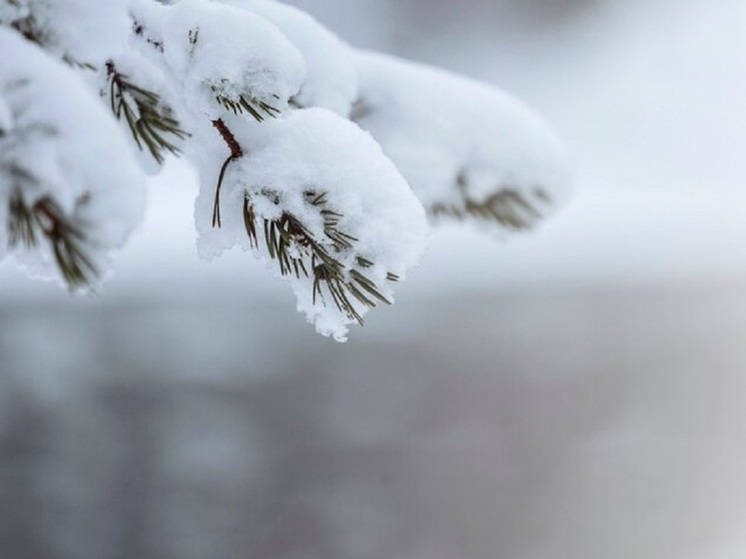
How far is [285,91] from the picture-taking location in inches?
22.6

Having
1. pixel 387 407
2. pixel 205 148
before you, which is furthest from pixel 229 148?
pixel 387 407

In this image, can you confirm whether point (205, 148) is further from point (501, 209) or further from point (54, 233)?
point (501, 209)

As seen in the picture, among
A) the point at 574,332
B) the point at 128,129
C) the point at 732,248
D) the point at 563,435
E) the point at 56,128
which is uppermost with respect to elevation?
the point at 732,248

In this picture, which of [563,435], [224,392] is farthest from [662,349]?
[224,392]

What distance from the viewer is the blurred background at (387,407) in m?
2.92

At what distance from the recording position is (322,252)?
559 millimetres

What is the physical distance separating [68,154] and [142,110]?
0.55 feet

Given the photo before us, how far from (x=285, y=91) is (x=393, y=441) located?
280cm

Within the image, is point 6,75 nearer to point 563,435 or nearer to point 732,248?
point 563,435

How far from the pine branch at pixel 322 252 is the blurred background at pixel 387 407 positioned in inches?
92.8

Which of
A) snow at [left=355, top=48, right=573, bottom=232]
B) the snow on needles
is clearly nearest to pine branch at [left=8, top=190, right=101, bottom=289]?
the snow on needles

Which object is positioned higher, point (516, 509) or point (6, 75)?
point (516, 509)

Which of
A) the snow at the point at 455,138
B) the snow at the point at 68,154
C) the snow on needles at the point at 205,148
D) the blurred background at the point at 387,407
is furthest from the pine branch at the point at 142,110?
the blurred background at the point at 387,407

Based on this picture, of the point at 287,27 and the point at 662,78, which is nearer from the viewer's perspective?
the point at 287,27
